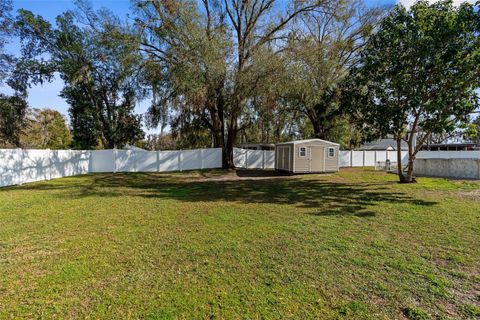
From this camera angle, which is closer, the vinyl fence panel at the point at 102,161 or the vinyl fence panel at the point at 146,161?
the vinyl fence panel at the point at 102,161

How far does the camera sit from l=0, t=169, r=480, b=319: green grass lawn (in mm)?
2414

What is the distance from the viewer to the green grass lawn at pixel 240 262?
2.41m

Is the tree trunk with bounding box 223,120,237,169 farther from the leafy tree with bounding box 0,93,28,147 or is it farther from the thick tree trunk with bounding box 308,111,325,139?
the leafy tree with bounding box 0,93,28,147

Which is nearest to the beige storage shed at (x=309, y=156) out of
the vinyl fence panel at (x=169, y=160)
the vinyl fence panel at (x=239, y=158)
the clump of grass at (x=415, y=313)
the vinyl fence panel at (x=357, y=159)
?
the vinyl fence panel at (x=239, y=158)

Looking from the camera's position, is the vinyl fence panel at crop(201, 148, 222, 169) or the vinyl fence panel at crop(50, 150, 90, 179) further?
the vinyl fence panel at crop(201, 148, 222, 169)

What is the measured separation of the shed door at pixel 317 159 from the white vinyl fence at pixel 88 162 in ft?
21.2

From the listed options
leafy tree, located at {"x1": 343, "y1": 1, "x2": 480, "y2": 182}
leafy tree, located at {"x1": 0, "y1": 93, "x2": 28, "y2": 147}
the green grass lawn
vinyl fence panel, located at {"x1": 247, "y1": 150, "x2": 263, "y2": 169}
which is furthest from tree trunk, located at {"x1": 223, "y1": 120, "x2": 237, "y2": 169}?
leafy tree, located at {"x1": 0, "y1": 93, "x2": 28, "y2": 147}

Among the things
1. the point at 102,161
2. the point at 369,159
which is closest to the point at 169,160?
the point at 102,161

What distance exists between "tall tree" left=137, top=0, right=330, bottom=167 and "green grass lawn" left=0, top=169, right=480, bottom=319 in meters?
7.42

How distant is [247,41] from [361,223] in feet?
41.3

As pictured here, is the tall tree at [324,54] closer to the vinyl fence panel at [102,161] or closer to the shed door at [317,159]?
the shed door at [317,159]

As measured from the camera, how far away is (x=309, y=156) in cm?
1547

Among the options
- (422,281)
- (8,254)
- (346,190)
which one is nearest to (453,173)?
(346,190)

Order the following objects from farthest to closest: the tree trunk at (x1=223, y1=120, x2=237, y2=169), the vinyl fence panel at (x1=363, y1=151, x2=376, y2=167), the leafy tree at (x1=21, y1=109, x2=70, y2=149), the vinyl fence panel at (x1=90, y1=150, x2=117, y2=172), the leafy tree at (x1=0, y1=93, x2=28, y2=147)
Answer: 1. the leafy tree at (x1=21, y1=109, x2=70, y2=149)
2. the vinyl fence panel at (x1=363, y1=151, x2=376, y2=167)
3. the tree trunk at (x1=223, y1=120, x2=237, y2=169)
4. the leafy tree at (x1=0, y1=93, x2=28, y2=147)
5. the vinyl fence panel at (x1=90, y1=150, x2=117, y2=172)
